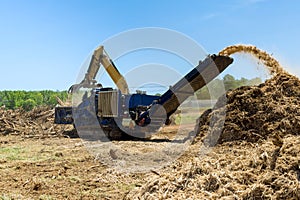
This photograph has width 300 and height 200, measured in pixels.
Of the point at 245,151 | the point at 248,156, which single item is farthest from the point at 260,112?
the point at 248,156

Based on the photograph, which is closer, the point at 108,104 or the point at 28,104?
the point at 108,104

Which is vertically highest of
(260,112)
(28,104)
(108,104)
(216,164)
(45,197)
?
(28,104)

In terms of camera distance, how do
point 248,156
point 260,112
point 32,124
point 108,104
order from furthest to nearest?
point 32,124 → point 108,104 → point 260,112 → point 248,156

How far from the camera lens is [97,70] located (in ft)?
44.0

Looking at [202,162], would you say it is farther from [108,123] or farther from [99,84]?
[99,84]

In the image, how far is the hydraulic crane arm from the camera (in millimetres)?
13109

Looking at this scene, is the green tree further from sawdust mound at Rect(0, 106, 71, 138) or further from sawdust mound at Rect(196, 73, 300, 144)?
sawdust mound at Rect(196, 73, 300, 144)

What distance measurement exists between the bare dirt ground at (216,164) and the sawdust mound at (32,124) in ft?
14.5

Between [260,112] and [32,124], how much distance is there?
493 inches

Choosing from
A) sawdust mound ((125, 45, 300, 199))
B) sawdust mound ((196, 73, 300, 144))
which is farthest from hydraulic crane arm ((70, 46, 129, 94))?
sawdust mound ((196, 73, 300, 144))

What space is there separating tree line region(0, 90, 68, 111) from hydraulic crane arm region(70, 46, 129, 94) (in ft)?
57.3

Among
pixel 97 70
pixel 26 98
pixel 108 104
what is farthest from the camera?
pixel 26 98

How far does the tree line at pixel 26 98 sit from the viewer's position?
30.9 meters

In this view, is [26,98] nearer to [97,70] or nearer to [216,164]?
[97,70]
